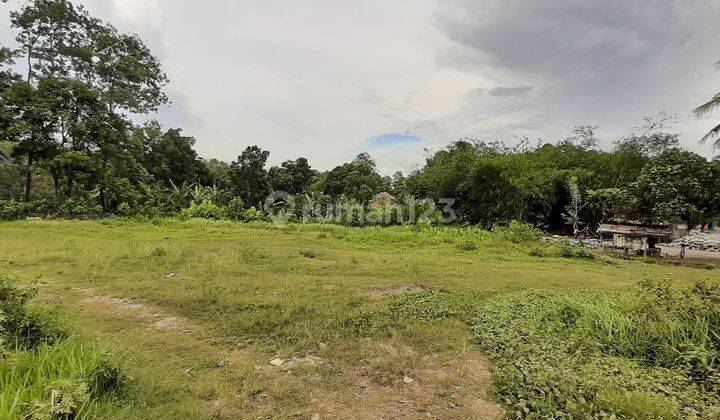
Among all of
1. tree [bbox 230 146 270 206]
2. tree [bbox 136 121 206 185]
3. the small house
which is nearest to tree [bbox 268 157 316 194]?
tree [bbox 230 146 270 206]

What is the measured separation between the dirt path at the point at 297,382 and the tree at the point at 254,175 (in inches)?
1146

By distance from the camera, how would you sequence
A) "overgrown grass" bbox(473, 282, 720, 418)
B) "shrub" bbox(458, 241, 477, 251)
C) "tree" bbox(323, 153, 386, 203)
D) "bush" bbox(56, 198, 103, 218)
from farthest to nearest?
"tree" bbox(323, 153, 386, 203)
"bush" bbox(56, 198, 103, 218)
"shrub" bbox(458, 241, 477, 251)
"overgrown grass" bbox(473, 282, 720, 418)

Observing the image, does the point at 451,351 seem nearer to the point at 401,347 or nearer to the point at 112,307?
the point at 401,347

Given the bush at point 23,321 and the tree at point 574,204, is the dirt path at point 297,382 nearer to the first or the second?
the bush at point 23,321

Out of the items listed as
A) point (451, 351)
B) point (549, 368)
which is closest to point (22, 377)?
point (451, 351)

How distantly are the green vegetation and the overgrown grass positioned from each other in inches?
140

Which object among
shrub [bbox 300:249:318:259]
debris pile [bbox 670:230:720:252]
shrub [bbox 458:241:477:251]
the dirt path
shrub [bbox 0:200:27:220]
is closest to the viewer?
the dirt path

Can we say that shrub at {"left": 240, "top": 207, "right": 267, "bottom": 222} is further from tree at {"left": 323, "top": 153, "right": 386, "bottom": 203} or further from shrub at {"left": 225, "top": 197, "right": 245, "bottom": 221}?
tree at {"left": 323, "top": 153, "right": 386, "bottom": 203}

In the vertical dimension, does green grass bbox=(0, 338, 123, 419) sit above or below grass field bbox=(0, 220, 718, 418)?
above

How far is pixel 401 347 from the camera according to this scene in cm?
492

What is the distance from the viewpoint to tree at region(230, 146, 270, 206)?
33469mm

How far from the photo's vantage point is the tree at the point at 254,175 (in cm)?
3347

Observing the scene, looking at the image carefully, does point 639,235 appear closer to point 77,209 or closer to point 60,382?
point 60,382

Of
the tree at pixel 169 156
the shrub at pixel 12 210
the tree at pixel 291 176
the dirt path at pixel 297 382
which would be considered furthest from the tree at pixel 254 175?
the dirt path at pixel 297 382
